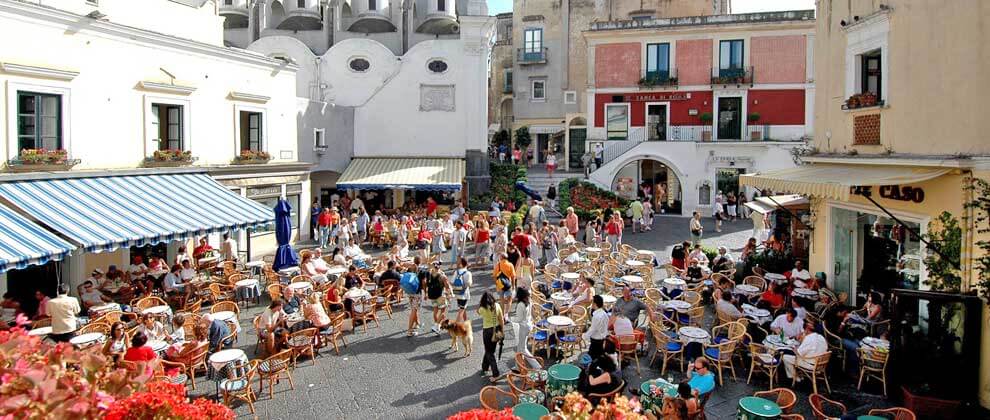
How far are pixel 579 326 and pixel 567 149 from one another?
2892 centimetres

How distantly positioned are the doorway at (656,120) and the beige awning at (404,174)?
10.3 metres

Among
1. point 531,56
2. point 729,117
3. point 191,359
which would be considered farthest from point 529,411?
point 531,56

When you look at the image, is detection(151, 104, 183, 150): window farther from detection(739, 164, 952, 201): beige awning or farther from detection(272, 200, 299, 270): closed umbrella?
detection(739, 164, 952, 201): beige awning

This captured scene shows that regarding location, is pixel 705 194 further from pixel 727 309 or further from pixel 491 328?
pixel 491 328

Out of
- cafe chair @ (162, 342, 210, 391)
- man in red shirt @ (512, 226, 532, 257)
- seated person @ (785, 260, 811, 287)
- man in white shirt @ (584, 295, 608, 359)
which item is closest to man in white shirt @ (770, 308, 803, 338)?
man in white shirt @ (584, 295, 608, 359)

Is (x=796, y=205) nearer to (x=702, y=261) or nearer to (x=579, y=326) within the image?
(x=702, y=261)

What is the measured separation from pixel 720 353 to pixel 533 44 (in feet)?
115

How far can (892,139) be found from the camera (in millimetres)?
11117

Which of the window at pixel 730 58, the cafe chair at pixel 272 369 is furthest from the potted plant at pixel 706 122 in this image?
the cafe chair at pixel 272 369

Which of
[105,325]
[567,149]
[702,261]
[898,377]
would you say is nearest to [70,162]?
[105,325]

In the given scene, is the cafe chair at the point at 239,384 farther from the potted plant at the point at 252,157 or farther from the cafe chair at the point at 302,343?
the potted plant at the point at 252,157

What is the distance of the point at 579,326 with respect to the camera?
1138 cm

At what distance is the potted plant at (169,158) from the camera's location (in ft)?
54.1

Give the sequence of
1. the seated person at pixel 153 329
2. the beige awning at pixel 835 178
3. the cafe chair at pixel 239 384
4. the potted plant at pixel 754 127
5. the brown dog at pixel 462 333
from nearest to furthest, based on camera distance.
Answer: the cafe chair at pixel 239 384
the beige awning at pixel 835 178
the seated person at pixel 153 329
the brown dog at pixel 462 333
the potted plant at pixel 754 127
